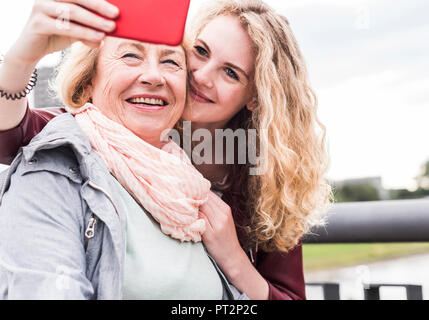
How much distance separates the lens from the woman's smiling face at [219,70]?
5.70 ft

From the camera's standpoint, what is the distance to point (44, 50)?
3.96 feet

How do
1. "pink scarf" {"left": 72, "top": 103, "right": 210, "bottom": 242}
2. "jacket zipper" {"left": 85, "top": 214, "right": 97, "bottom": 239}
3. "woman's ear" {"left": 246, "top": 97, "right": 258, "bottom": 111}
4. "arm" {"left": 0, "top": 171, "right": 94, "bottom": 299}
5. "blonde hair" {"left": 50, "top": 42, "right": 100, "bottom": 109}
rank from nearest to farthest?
"arm" {"left": 0, "top": 171, "right": 94, "bottom": 299}, "jacket zipper" {"left": 85, "top": 214, "right": 97, "bottom": 239}, "pink scarf" {"left": 72, "top": 103, "right": 210, "bottom": 242}, "blonde hair" {"left": 50, "top": 42, "right": 100, "bottom": 109}, "woman's ear" {"left": 246, "top": 97, "right": 258, "bottom": 111}

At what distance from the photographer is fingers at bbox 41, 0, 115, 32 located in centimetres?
115

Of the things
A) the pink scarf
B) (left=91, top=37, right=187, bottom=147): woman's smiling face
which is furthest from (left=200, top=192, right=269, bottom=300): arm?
(left=91, top=37, right=187, bottom=147): woman's smiling face

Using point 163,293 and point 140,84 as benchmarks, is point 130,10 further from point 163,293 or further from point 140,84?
point 163,293

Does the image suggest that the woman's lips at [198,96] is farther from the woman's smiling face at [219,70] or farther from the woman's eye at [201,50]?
the woman's eye at [201,50]

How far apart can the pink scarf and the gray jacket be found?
43mm

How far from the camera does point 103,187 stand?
1.24 metres

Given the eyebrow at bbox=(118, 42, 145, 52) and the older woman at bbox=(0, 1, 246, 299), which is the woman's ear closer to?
the older woman at bbox=(0, 1, 246, 299)

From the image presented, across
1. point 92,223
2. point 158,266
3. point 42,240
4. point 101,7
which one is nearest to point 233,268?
point 158,266

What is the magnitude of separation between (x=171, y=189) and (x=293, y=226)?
0.58 metres
